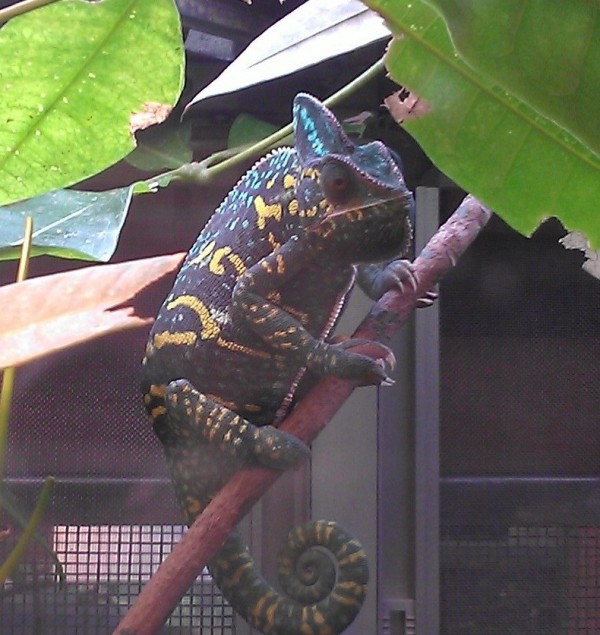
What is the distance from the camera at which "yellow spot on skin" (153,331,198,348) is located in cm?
75

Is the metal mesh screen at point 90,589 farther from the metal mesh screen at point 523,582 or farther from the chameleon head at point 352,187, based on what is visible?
the chameleon head at point 352,187

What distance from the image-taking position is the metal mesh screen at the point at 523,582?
96 centimetres

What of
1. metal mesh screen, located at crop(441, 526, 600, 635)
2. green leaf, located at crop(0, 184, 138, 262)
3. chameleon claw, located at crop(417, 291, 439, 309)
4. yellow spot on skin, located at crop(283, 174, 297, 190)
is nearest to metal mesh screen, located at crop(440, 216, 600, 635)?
metal mesh screen, located at crop(441, 526, 600, 635)

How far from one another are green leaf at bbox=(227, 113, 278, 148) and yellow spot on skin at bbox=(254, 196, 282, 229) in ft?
0.61

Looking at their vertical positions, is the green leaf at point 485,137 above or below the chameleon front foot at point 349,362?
above

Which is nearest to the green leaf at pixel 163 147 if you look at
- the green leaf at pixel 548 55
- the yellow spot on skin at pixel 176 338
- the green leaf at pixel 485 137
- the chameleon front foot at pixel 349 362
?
the yellow spot on skin at pixel 176 338

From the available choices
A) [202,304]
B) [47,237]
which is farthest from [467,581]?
[47,237]

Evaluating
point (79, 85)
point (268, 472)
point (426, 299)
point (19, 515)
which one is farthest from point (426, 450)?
point (79, 85)

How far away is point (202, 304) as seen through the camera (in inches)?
30.2

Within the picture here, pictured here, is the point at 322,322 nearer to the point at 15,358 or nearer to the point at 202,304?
the point at 202,304

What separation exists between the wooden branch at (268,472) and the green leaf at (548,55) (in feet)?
1.23

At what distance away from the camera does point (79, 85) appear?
2.06ft

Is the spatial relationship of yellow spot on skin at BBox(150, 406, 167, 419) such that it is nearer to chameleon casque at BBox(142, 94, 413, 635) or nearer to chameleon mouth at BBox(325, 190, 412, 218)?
chameleon casque at BBox(142, 94, 413, 635)

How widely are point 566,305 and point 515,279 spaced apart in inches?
2.9
